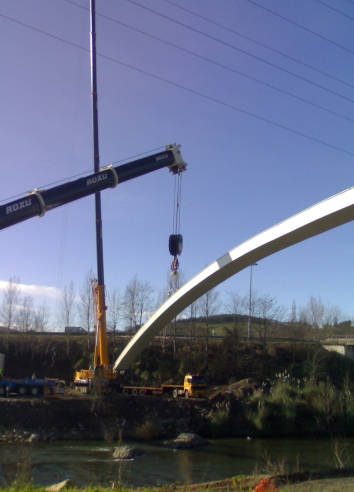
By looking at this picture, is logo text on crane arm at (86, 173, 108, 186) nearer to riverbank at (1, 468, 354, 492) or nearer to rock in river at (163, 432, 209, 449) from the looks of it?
riverbank at (1, 468, 354, 492)

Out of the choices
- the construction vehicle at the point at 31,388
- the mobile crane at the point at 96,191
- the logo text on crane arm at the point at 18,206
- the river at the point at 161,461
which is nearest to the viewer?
the logo text on crane arm at the point at 18,206

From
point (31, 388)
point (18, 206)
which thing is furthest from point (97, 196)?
point (18, 206)

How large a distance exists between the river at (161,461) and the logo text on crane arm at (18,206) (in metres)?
6.87

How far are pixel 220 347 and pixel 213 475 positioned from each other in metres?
25.6

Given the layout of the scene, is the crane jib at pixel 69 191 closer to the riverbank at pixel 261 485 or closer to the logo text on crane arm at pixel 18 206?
the logo text on crane arm at pixel 18 206

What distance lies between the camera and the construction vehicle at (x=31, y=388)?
1009 inches

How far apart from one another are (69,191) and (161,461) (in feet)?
34.8

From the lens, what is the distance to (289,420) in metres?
26.8

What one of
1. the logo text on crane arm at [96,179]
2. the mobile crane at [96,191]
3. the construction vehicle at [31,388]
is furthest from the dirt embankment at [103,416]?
the logo text on crane arm at [96,179]

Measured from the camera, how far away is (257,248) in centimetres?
1952

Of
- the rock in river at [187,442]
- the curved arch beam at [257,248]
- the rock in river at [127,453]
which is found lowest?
the rock in river at [187,442]

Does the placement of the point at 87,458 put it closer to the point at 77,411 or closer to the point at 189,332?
the point at 77,411

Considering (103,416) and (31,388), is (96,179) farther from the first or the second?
(31,388)

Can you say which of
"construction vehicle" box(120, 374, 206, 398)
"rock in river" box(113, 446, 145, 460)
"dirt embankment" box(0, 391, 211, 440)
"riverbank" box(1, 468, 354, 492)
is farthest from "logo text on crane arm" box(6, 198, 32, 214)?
"construction vehicle" box(120, 374, 206, 398)
